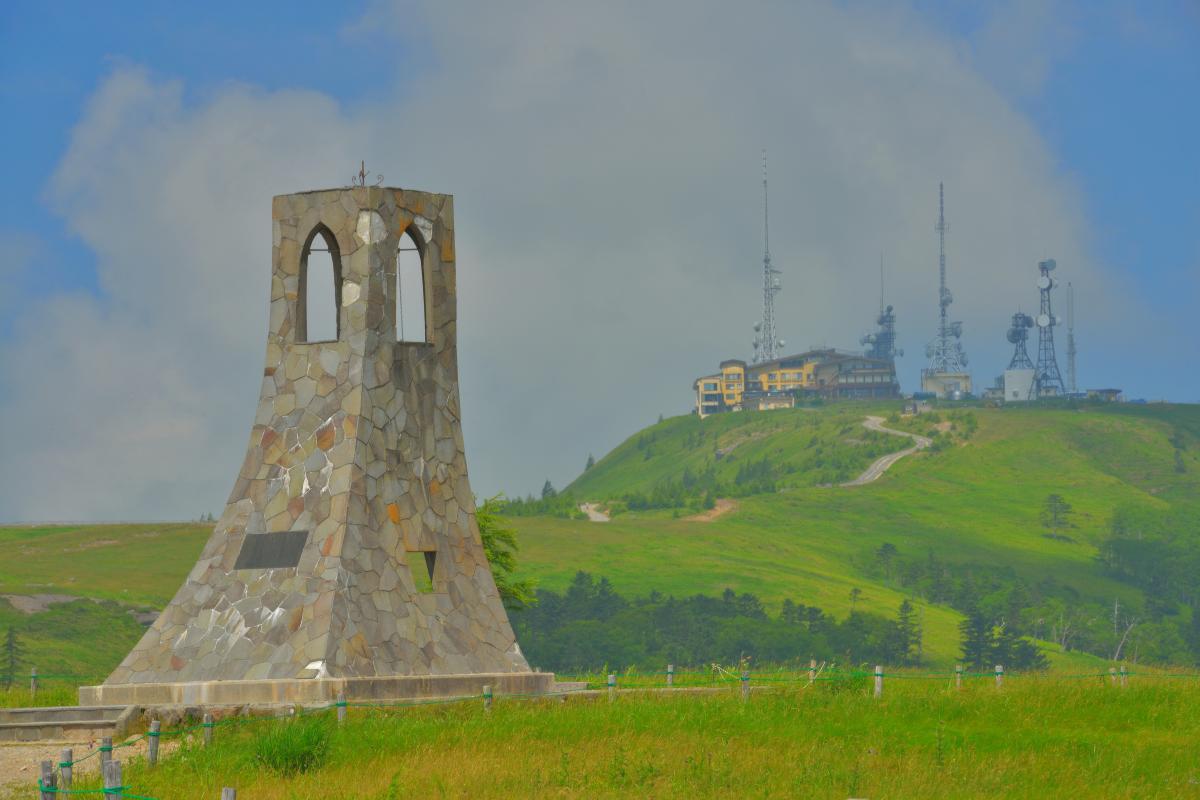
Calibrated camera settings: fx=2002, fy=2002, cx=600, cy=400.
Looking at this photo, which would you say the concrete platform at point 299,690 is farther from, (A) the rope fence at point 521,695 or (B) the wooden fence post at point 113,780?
(B) the wooden fence post at point 113,780

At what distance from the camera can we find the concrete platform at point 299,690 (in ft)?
116

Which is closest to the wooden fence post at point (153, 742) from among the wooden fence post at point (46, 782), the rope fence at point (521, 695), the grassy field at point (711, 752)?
the rope fence at point (521, 695)

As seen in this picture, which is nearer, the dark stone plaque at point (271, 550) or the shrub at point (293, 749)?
the shrub at point (293, 749)

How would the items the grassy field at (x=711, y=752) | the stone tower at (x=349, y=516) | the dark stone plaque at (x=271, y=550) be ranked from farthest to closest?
the dark stone plaque at (x=271, y=550)
the stone tower at (x=349, y=516)
the grassy field at (x=711, y=752)

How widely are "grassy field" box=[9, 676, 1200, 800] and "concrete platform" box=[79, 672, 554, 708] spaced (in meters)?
1.64

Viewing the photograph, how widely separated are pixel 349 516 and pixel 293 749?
9007 mm

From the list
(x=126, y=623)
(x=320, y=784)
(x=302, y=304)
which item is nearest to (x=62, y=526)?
(x=126, y=623)

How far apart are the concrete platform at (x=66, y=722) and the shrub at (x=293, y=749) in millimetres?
5228

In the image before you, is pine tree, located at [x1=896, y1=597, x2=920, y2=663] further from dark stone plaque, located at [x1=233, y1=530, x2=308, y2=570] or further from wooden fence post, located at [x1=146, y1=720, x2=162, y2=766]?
wooden fence post, located at [x1=146, y1=720, x2=162, y2=766]

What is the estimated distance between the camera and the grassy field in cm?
2792

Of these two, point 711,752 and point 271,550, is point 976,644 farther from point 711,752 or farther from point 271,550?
point 711,752

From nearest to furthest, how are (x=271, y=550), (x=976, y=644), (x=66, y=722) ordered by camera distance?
(x=66, y=722) < (x=271, y=550) < (x=976, y=644)

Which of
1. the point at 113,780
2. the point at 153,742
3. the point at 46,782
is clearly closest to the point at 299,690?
the point at 153,742

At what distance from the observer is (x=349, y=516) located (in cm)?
3791
